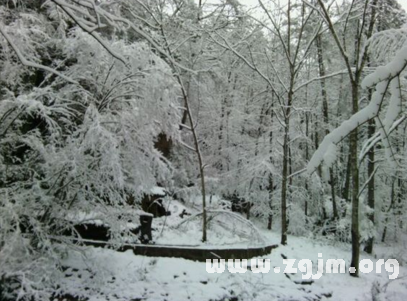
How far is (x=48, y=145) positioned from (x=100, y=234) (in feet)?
8.92

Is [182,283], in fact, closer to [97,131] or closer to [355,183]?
[97,131]

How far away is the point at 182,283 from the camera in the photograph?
23.1 feet

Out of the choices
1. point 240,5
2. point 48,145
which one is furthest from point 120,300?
point 240,5

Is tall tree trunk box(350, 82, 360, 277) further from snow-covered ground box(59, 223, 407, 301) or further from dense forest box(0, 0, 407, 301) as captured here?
snow-covered ground box(59, 223, 407, 301)

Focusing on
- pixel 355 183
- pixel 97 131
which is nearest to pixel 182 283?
pixel 97 131

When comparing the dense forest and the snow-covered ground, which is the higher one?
the dense forest

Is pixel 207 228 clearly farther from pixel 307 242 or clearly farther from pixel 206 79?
pixel 206 79

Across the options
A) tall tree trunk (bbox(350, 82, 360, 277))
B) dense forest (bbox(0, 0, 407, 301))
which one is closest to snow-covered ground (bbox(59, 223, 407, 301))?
dense forest (bbox(0, 0, 407, 301))

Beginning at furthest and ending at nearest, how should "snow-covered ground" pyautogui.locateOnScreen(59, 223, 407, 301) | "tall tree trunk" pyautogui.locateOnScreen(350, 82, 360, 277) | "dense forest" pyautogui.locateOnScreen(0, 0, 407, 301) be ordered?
"tall tree trunk" pyautogui.locateOnScreen(350, 82, 360, 277) < "snow-covered ground" pyautogui.locateOnScreen(59, 223, 407, 301) < "dense forest" pyautogui.locateOnScreen(0, 0, 407, 301)

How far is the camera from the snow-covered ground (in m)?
6.46

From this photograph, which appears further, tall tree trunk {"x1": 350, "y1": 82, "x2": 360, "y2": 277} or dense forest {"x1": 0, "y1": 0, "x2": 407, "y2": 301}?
tall tree trunk {"x1": 350, "y1": 82, "x2": 360, "y2": 277}

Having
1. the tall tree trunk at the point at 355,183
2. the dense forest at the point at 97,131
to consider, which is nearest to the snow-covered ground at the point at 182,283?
the dense forest at the point at 97,131

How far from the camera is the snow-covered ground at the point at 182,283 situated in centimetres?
646

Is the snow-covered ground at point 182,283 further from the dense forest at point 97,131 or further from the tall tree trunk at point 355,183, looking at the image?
the tall tree trunk at point 355,183
